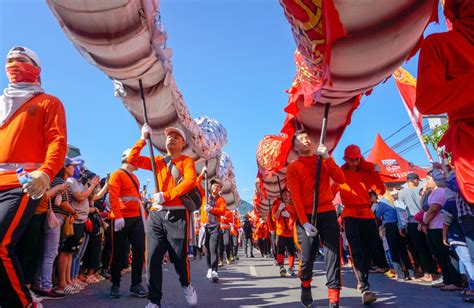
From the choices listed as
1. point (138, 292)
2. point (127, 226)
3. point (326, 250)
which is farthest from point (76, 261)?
point (326, 250)

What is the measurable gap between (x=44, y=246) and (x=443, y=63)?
4.88 metres

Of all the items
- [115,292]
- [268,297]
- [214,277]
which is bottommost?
[268,297]

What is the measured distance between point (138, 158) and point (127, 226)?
1212 mm

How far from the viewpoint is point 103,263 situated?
7.23 meters

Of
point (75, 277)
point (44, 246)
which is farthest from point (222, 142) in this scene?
point (44, 246)

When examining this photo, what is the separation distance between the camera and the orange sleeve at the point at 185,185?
3701 millimetres

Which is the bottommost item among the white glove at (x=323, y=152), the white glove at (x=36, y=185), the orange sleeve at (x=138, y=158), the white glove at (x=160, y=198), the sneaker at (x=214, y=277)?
the sneaker at (x=214, y=277)

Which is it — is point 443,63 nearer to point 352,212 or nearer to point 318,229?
point 318,229

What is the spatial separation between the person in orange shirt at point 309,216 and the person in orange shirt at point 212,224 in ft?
11.5

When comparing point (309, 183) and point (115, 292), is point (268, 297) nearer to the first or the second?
point (309, 183)

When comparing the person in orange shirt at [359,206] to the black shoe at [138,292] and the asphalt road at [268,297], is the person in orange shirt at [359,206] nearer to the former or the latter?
the asphalt road at [268,297]

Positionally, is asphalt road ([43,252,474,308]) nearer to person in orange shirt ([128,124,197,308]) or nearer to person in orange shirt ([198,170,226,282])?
person in orange shirt ([128,124,197,308])

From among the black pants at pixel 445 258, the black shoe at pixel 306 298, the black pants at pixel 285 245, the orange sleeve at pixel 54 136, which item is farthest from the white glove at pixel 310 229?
the black pants at pixel 285 245

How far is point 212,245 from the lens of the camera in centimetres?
760
